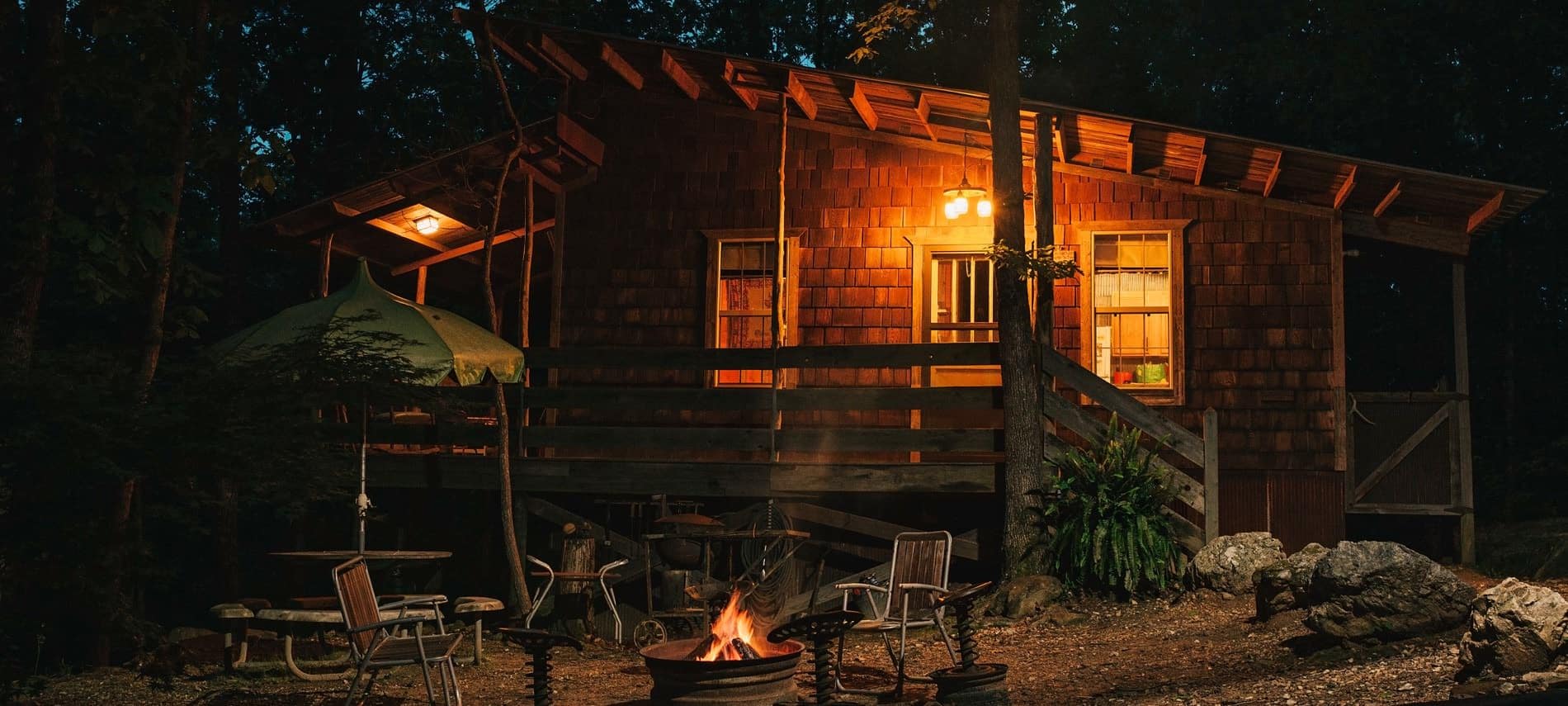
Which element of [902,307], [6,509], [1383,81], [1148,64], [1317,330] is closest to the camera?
[6,509]

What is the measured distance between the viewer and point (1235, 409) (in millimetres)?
12695

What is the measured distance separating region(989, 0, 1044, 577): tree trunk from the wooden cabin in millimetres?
263

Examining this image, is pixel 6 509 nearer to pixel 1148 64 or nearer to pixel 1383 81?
pixel 1383 81

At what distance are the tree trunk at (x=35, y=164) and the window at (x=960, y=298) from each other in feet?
25.7

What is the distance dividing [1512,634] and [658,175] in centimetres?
960

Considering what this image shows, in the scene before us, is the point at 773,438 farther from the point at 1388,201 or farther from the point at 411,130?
the point at 411,130

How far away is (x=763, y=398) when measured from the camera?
484 inches

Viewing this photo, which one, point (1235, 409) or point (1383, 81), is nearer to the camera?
point (1235, 409)

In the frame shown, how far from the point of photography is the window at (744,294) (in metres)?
13.8

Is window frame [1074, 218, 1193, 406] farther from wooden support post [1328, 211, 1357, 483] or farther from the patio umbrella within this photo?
the patio umbrella

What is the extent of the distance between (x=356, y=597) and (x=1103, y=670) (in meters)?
4.67

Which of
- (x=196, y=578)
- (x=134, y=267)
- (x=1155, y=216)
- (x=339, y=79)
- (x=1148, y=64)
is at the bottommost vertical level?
(x=196, y=578)

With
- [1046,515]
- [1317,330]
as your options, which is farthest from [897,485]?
[1317,330]

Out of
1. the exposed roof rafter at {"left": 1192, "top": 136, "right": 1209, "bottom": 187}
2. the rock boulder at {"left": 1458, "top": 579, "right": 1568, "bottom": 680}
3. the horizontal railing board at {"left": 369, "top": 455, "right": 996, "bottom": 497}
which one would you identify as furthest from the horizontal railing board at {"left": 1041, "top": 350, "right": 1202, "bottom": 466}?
the rock boulder at {"left": 1458, "top": 579, "right": 1568, "bottom": 680}
